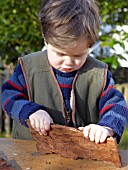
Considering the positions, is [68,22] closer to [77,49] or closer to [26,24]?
[77,49]

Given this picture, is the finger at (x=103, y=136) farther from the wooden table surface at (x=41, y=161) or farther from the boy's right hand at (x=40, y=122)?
the boy's right hand at (x=40, y=122)

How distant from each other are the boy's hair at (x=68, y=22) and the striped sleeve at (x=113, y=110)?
0.30 metres

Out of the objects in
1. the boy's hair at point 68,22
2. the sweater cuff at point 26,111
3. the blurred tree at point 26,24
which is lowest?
the sweater cuff at point 26,111

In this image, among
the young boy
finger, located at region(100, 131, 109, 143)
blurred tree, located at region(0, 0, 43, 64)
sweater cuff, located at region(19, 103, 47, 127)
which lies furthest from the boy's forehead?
blurred tree, located at region(0, 0, 43, 64)

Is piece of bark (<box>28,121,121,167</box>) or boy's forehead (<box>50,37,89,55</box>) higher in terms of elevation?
boy's forehead (<box>50,37,89,55</box>)

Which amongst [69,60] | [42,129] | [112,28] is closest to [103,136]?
[42,129]

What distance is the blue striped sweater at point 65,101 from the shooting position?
179 cm

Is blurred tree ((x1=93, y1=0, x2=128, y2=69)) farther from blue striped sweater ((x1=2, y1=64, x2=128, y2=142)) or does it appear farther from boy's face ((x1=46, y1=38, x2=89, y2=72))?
boy's face ((x1=46, y1=38, x2=89, y2=72))

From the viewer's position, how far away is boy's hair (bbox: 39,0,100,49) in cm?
175

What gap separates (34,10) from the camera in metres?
4.55

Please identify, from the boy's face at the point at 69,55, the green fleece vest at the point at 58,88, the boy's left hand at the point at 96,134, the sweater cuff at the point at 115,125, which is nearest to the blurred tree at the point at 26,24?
the green fleece vest at the point at 58,88

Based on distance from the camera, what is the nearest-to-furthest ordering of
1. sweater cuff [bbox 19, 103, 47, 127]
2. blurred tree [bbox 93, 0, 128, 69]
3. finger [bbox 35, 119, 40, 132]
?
finger [bbox 35, 119, 40, 132]
sweater cuff [bbox 19, 103, 47, 127]
blurred tree [bbox 93, 0, 128, 69]

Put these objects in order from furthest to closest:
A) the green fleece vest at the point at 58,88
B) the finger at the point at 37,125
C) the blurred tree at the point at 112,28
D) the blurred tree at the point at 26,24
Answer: the blurred tree at the point at 26,24
the blurred tree at the point at 112,28
the green fleece vest at the point at 58,88
the finger at the point at 37,125

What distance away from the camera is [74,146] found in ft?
5.52
